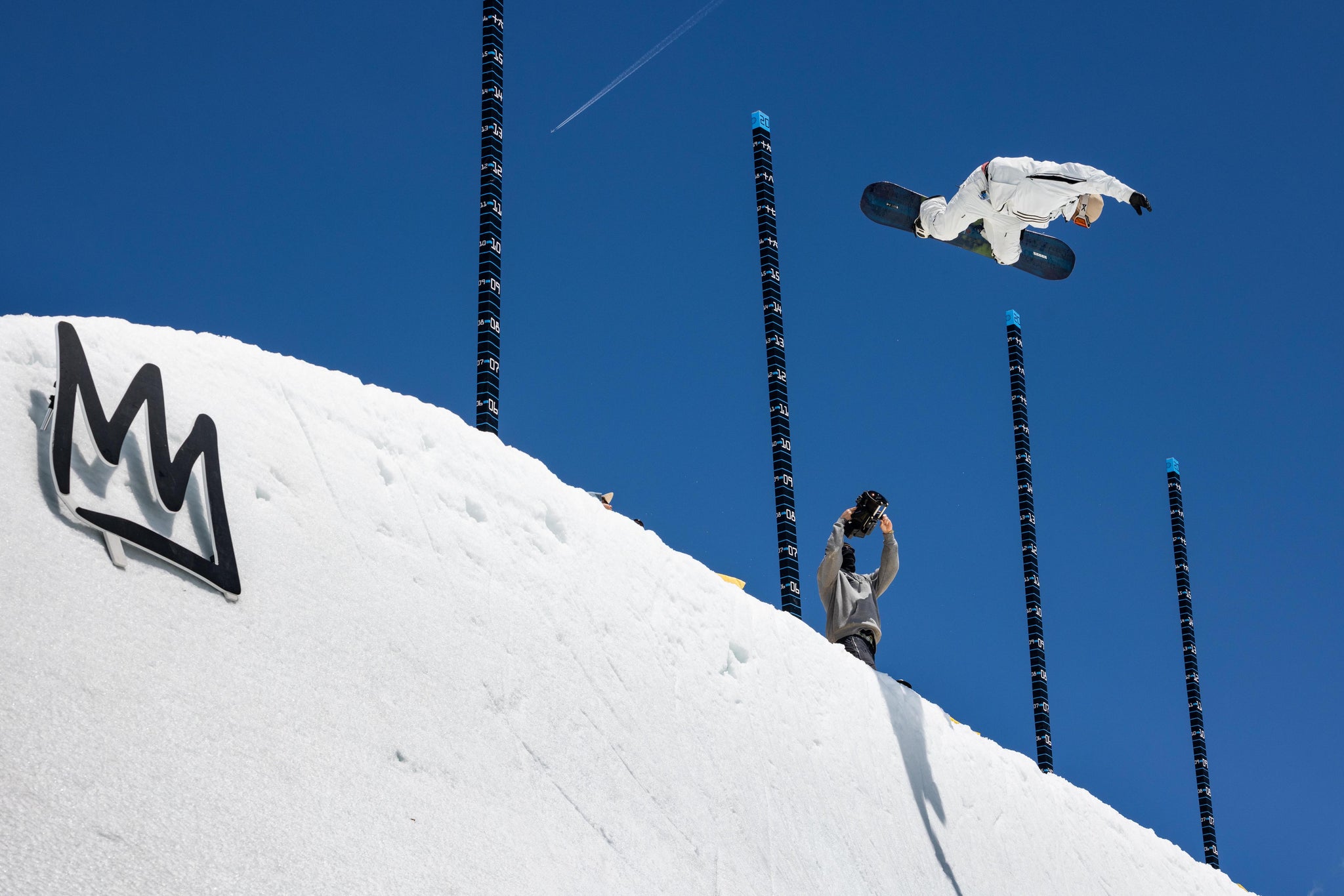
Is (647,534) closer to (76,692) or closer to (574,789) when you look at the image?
(574,789)

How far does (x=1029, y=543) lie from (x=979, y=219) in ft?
43.0

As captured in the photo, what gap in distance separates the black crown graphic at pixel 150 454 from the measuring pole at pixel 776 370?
12.1m

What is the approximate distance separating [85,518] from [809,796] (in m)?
4.91

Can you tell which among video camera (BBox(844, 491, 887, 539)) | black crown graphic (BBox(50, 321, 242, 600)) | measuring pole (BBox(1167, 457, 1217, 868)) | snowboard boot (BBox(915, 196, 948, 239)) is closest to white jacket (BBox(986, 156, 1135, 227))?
snowboard boot (BBox(915, 196, 948, 239))

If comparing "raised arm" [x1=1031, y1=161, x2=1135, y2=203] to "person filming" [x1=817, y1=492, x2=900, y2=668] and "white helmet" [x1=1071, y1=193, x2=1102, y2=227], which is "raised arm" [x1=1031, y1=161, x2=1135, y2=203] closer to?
"white helmet" [x1=1071, y1=193, x2=1102, y2=227]

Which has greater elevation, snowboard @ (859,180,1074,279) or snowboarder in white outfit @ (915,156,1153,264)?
snowboard @ (859,180,1074,279)

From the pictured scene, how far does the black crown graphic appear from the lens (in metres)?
5.30

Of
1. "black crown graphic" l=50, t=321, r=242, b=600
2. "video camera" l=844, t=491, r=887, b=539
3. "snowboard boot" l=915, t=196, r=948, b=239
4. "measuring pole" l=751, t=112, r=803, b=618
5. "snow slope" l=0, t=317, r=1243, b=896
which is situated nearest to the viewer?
"snow slope" l=0, t=317, r=1243, b=896

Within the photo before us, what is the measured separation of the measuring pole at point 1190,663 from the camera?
26078 mm

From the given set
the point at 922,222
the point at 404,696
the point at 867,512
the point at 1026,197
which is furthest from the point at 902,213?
the point at 404,696

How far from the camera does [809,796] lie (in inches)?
327

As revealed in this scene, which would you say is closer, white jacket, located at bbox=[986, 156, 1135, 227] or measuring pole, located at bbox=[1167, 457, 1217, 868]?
white jacket, located at bbox=[986, 156, 1135, 227]

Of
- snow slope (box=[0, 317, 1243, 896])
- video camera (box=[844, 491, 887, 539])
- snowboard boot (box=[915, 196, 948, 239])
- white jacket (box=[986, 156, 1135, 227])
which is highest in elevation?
snowboard boot (box=[915, 196, 948, 239])

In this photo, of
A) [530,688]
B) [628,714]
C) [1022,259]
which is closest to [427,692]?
[530,688]
